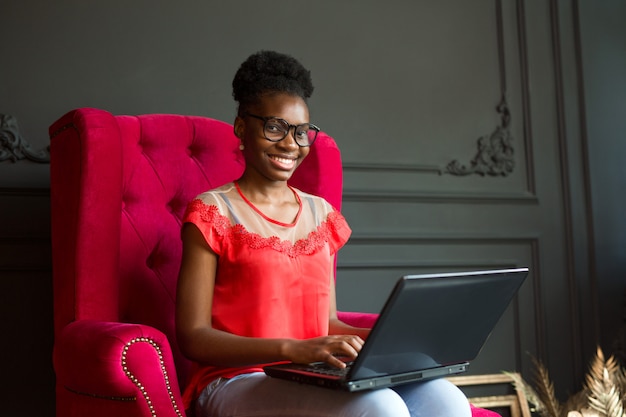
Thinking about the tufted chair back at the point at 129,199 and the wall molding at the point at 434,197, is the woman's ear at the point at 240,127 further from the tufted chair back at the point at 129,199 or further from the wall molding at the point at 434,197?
the wall molding at the point at 434,197

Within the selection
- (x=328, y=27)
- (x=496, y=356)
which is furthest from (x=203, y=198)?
(x=496, y=356)

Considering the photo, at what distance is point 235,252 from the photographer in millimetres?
1378

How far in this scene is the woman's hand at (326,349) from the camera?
1.10 meters

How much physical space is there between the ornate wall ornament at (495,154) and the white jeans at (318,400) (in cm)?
145

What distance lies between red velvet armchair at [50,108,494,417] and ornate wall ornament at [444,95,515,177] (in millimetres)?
829

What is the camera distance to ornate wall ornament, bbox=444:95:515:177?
256 centimetres

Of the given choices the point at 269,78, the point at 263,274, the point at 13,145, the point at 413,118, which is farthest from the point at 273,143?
the point at 413,118

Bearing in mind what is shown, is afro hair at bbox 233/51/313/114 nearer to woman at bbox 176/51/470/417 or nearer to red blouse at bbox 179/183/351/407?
woman at bbox 176/51/470/417

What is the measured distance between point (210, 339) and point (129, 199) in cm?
57

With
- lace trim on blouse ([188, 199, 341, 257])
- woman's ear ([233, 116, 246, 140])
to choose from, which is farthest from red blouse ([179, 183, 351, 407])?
woman's ear ([233, 116, 246, 140])

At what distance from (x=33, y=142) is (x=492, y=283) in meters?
1.47

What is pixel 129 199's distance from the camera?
171 cm

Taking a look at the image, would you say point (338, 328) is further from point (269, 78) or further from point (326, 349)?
point (269, 78)

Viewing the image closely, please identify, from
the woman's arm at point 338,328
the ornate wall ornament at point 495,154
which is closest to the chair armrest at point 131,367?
the woman's arm at point 338,328
